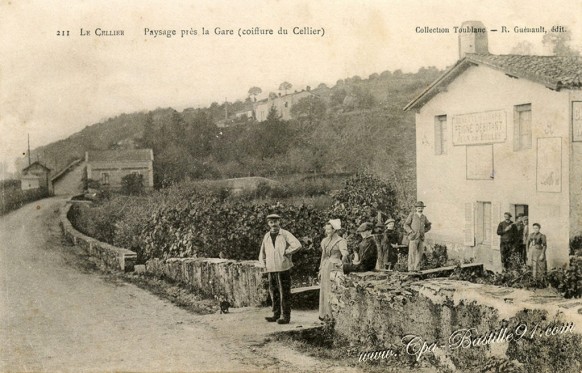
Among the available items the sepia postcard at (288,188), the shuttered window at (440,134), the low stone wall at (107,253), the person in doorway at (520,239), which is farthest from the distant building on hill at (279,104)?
the person in doorway at (520,239)

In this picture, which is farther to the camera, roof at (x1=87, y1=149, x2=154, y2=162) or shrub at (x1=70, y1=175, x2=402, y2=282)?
shrub at (x1=70, y1=175, x2=402, y2=282)

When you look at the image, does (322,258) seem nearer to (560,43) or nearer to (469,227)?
(469,227)

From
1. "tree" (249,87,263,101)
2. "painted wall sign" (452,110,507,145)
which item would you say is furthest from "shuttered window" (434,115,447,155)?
"tree" (249,87,263,101)

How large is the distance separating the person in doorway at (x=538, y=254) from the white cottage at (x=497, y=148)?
0.12m

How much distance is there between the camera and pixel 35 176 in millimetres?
5594

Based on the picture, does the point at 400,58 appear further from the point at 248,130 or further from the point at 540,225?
the point at 540,225

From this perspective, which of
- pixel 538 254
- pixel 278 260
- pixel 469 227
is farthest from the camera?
pixel 469 227

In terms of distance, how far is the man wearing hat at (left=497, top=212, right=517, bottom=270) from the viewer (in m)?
6.85

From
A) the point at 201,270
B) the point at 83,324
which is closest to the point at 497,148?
the point at 201,270

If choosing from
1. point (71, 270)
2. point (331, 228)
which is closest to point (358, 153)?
point (331, 228)

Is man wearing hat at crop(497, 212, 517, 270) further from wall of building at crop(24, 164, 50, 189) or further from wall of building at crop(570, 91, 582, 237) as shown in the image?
wall of building at crop(24, 164, 50, 189)

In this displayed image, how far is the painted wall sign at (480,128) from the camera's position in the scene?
6508mm

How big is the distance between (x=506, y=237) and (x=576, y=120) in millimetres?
1858

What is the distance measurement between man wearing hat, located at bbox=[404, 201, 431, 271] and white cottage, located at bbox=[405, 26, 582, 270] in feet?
1.10
